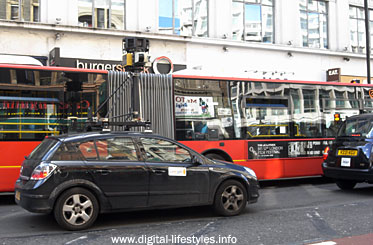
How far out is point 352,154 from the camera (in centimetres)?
933

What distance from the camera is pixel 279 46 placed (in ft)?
68.6

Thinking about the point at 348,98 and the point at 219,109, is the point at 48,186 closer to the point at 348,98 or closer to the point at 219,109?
the point at 219,109

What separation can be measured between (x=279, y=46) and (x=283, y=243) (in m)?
16.9

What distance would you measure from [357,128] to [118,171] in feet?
21.1

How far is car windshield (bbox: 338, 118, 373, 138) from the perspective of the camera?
9471 millimetres

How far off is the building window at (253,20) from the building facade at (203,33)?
0.05m

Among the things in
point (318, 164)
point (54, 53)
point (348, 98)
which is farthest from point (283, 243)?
point (54, 53)

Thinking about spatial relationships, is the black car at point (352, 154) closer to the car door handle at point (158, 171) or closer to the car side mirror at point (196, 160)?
the car side mirror at point (196, 160)

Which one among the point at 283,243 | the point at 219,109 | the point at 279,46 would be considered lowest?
the point at 283,243

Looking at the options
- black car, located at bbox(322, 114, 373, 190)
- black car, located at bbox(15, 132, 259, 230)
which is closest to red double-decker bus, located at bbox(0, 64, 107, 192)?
black car, located at bbox(15, 132, 259, 230)

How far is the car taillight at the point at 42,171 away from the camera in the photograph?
5789mm

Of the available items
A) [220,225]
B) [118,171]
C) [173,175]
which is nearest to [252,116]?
[173,175]

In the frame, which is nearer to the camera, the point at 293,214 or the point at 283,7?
the point at 293,214

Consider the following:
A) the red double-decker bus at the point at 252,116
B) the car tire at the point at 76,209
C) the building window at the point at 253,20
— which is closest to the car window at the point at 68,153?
the car tire at the point at 76,209
